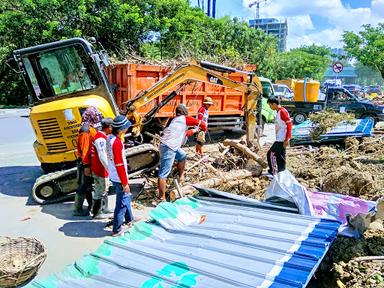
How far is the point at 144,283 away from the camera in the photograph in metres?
3.35

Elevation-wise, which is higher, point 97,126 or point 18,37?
point 18,37

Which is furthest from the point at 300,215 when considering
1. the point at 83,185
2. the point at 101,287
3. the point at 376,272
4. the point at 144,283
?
the point at 83,185

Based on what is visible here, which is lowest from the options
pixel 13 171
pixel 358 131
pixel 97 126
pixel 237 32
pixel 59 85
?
pixel 13 171

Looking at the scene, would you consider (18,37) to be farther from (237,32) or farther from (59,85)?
(59,85)

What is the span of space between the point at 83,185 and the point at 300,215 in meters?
3.72

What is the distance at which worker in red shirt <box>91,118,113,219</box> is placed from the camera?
5832 mm

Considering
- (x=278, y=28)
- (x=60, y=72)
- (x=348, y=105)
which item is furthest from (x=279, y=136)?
(x=278, y=28)

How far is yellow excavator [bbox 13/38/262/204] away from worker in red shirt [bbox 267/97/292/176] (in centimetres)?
150

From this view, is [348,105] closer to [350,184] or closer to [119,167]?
[350,184]

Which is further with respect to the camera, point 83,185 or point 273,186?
point 83,185

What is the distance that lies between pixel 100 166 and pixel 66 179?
1.68 meters

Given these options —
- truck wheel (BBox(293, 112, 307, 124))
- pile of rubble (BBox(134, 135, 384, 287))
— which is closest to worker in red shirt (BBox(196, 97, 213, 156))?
pile of rubble (BBox(134, 135, 384, 287))

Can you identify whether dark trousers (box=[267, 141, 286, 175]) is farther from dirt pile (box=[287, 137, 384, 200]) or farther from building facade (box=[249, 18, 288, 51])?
building facade (box=[249, 18, 288, 51])

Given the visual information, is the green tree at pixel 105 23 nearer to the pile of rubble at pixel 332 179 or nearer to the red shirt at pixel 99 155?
the pile of rubble at pixel 332 179
